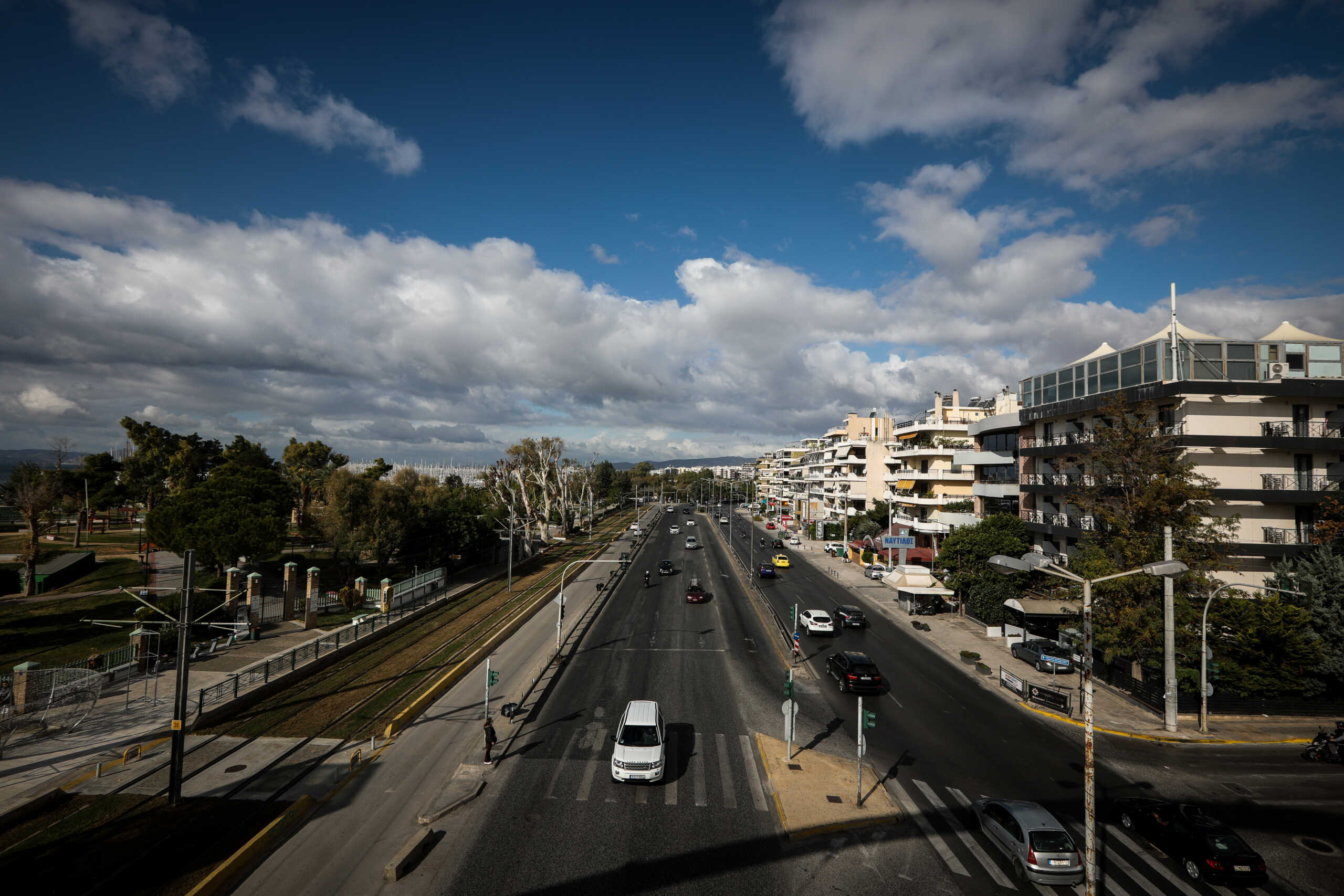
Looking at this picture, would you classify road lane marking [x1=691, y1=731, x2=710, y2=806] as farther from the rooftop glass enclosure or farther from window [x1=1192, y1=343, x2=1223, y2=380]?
window [x1=1192, y1=343, x2=1223, y2=380]

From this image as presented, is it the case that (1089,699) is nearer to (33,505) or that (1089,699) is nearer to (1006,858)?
(1006,858)

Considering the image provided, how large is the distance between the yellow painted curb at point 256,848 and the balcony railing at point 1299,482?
155 feet

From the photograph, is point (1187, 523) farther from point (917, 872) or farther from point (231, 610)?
point (231, 610)

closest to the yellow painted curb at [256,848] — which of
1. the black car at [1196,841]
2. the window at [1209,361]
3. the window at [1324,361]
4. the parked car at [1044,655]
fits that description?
the black car at [1196,841]

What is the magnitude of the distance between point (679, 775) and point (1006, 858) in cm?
960

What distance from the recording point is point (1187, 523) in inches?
1064

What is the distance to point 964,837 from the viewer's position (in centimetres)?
1633

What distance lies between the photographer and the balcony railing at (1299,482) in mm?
32406

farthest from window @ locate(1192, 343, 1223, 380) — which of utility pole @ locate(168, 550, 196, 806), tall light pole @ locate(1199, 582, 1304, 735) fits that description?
utility pole @ locate(168, 550, 196, 806)

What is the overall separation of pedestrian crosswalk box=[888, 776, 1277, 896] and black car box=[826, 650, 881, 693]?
8.94 metres

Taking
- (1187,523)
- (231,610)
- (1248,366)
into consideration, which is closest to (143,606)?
(231,610)

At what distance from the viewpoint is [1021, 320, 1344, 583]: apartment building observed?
32469 mm

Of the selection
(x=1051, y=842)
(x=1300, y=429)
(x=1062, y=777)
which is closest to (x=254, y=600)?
(x=1051, y=842)

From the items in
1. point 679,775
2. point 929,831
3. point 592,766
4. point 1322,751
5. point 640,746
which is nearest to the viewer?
point 929,831
